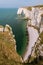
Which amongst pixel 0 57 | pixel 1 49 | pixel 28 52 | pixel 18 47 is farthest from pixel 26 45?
pixel 0 57

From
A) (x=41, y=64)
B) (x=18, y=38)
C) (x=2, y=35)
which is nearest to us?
(x=41, y=64)

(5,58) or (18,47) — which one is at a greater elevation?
(5,58)

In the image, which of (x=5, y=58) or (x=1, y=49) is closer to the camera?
(x=5, y=58)

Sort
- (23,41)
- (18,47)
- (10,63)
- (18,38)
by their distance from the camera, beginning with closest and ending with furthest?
(10,63), (18,47), (23,41), (18,38)

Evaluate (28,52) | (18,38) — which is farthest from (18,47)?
(18,38)

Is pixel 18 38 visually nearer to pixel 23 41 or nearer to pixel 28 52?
pixel 23 41

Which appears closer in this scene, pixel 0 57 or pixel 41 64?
pixel 41 64

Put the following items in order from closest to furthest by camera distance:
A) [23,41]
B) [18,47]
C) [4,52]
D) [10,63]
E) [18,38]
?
[10,63] → [4,52] → [18,47] → [23,41] → [18,38]

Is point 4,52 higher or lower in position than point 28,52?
higher

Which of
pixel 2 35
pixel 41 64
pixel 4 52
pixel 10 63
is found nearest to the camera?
pixel 41 64

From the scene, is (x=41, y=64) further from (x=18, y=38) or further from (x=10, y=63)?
(x=18, y=38)
